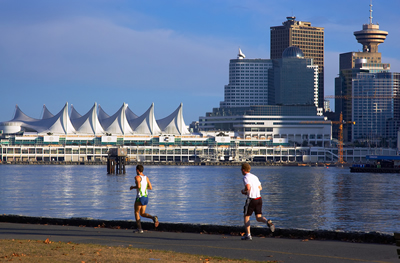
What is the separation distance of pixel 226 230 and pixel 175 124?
153358 mm

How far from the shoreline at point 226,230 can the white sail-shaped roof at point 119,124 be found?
14574 cm

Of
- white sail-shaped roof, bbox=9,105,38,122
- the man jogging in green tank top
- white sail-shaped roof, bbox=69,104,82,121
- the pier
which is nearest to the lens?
the man jogging in green tank top

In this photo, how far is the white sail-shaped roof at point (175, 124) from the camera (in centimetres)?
16862

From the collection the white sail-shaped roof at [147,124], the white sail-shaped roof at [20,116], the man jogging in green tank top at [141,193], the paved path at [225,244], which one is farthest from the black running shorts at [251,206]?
the white sail-shaped roof at [20,116]

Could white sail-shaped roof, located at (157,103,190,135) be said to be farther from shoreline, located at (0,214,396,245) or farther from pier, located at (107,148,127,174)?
shoreline, located at (0,214,396,245)

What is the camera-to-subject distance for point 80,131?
16462 cm

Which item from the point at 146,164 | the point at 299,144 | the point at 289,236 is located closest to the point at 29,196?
the point at 289,236

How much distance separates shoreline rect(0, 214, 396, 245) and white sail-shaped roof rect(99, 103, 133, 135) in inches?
5738

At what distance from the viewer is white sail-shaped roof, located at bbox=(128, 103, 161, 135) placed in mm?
163875

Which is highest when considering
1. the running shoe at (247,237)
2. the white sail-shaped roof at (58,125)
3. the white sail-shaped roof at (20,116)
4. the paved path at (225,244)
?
the white sail-shaped roof at (20,116)

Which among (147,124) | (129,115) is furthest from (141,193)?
(129,115)

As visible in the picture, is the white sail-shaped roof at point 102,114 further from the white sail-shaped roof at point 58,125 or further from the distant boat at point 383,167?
the distant boat at point 383,167

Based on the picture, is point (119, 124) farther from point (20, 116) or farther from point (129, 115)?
point (20, 116)

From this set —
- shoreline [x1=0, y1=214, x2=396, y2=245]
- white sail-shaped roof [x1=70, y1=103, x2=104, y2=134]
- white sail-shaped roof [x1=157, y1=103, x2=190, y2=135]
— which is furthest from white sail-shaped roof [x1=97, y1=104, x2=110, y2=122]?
shoreline [x1=0, y1=214, x2=396, y2=245]
